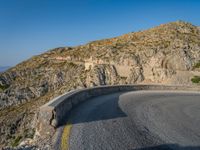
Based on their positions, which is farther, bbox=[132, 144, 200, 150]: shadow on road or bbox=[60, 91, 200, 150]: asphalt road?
bbox=[60, 91, 200, 150]: asphalt road

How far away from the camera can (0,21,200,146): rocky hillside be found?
6931 cm

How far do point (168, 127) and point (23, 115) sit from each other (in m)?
63.4

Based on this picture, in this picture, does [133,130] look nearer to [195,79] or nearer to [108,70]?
[195,79]

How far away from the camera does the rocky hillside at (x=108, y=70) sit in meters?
69.3

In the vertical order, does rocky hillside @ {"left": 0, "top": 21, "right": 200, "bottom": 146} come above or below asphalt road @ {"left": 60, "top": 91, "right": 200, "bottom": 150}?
below

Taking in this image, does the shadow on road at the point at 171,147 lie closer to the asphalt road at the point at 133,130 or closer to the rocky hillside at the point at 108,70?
the asphalt road at the point at 133,130

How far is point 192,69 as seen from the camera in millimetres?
68438

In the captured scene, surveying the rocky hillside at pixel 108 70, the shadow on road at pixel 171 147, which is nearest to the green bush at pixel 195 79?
the rocky hillside at pixel 108 70

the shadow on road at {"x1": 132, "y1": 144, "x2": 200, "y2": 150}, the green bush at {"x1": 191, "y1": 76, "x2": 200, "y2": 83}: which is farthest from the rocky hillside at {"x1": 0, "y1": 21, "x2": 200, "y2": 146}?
the shadow on road at {"x1": 132, "y1": 144, "x2": 200, "y2": 150}

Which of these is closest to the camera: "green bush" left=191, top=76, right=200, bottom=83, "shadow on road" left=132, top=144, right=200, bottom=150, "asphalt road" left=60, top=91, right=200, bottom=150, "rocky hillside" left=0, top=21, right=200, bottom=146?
"shadow on road" left=132, top=144, right=200, bottom=150

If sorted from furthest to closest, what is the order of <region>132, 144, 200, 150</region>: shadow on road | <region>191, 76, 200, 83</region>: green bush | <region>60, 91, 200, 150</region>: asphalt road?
<region>191, 76, 200, 83</region>: green bush → <region>60, 91, 200, 150</region>: asphalt road → <region>132, 144, 200, 150</region>: shadow on road

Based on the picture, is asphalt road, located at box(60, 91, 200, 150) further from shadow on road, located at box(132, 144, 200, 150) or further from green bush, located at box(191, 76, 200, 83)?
green bush, located at box(191, 76, 200, 83)

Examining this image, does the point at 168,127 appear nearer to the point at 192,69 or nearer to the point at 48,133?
the point at 48,133

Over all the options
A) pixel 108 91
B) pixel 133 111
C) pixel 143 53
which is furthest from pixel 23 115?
pixel 133 111
